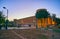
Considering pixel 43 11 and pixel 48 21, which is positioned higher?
pixel 43 11

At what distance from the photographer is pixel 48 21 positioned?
59250 millimetres

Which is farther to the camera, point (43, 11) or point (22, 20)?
point (22, 20)

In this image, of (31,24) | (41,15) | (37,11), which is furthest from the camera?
(31,24)

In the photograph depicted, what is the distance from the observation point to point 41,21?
5597 cm

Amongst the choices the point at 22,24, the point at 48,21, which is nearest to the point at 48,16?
the point at 48,21

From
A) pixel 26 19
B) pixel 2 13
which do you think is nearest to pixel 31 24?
pixel 26 19

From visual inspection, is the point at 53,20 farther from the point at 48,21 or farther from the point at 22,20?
the point at 22,20

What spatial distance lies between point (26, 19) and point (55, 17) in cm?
2955

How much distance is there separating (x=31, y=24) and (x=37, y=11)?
23.8m

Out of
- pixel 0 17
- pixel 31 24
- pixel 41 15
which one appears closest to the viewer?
pixel 0 17

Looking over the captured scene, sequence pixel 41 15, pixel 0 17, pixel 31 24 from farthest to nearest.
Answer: pixel 31 24 < pixel 41 15 < pixel 0 17

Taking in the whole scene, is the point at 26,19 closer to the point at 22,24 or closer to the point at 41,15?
the point at 22,24

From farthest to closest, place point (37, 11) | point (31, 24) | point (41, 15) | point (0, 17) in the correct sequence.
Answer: point (31, 24) → point (37, 11) → point (41, 15) → point (0, 17)

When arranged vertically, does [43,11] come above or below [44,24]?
above
